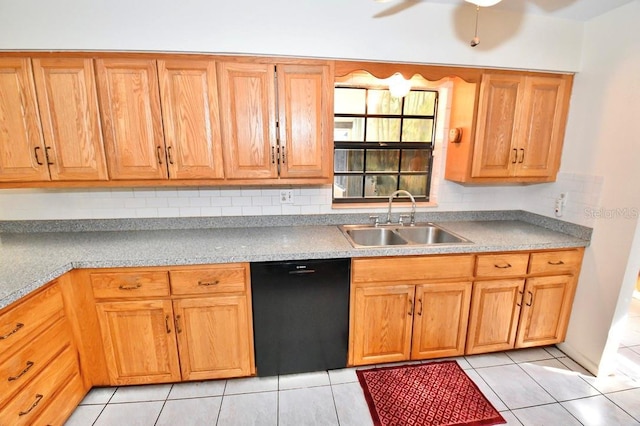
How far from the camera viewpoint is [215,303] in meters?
1.77

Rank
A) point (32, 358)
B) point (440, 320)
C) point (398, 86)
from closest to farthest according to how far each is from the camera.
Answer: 1. point (32, 358)
2. point (440, 320)
3. point (398, 86)

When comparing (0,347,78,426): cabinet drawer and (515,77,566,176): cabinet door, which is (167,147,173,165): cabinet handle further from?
(515,77,566,176): cabinet door

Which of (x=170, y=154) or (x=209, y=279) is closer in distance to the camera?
(x=209, y=279)

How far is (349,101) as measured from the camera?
7.85 feet

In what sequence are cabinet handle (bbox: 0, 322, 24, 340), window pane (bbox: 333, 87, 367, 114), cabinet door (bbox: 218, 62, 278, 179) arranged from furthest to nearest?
window pane (bbox: 333, 87, 367, 114) < cabinet door (bbox: 218, 62, 278, 179) < cabinet handle (bbox: 0, 322, 24, 340)

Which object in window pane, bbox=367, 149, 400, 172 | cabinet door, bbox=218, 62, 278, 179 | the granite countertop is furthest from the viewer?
window pane, bbox=367, 149, 400, 172

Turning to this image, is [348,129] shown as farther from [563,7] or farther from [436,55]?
[563,7]

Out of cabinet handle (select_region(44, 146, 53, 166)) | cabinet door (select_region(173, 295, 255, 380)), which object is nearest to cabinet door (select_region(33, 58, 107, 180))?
cabinet handle (select_region(44, 146, 53, 166))

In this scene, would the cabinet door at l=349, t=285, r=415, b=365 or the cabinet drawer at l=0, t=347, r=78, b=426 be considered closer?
the cabinet drawer at l=0, t=347, r=78, b=426

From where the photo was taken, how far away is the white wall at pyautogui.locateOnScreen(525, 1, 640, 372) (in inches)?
70.4

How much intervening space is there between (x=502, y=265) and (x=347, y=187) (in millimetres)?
1260

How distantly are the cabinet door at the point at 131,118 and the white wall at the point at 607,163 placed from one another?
9.24 ft

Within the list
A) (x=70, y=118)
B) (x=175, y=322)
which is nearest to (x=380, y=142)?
(x=175, y=322)

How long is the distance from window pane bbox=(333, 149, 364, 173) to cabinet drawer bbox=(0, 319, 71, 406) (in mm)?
2042
